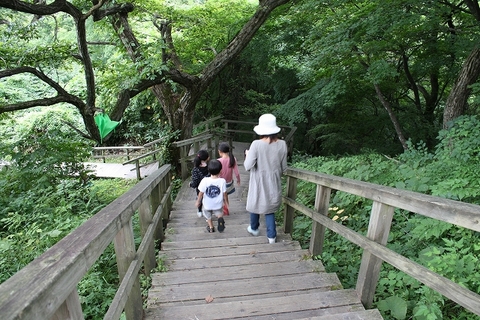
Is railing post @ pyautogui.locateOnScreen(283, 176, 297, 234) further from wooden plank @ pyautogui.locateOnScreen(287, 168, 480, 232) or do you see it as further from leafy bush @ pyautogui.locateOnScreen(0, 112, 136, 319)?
leafy bush @ pyautogui.locateOnScreen(0, 112, 136, 319)

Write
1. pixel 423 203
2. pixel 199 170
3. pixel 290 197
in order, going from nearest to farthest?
pixel 423 203 < pixel 290 197 < pixel 199 170

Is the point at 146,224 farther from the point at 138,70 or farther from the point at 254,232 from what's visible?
the point at 138,70

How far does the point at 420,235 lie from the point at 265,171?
1.64 meters

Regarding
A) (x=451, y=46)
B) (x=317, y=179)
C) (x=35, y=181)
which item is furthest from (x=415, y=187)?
(x=35, y=181)

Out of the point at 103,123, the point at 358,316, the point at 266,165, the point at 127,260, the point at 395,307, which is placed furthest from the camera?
the point at 103,123

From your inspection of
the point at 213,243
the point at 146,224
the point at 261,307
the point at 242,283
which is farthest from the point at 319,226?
the point at 146,224

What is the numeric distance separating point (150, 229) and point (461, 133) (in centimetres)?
448

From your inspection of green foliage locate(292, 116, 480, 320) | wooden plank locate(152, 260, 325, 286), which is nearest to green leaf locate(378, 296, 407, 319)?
green foliage locate(292, 116, 480, 320)

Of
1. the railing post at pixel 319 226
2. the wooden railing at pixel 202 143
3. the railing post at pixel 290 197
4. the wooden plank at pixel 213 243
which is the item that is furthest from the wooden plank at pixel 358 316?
the wooden railing at pixel 202 143

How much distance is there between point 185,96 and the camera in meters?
8.47

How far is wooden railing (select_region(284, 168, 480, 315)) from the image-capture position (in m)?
1.49

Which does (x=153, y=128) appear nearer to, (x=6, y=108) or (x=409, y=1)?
(x=6, y=108)

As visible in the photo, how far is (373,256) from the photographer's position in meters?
2.25

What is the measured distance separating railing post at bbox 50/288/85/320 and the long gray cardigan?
2.34 metres
